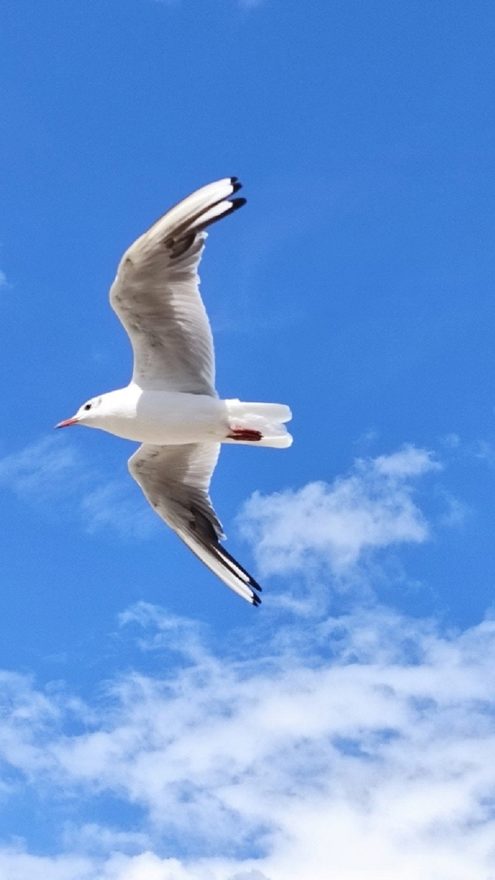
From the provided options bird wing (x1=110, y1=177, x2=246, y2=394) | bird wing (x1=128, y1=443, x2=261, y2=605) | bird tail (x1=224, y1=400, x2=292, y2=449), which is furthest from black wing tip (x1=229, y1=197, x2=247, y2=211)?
bird wing (x1=128, y1=443, x2=261, y2=605)

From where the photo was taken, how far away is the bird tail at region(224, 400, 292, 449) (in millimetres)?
16344

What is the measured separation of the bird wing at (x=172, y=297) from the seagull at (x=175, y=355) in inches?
0.4

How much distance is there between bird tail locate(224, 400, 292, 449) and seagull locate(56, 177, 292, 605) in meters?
0.01

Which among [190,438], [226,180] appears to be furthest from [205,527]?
[226,180]

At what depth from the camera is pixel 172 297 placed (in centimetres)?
1620

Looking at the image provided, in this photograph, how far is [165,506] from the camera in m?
18.3

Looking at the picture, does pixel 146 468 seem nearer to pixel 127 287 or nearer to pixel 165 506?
pixel 165 506

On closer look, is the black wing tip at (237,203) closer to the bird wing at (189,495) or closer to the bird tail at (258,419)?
the bird tail at (258,419)

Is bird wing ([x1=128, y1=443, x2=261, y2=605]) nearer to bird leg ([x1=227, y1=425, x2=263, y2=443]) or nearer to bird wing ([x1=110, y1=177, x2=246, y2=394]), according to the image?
bird wing ([x1=110, y1=177, x2=246, y2=394])

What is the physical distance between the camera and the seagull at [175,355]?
51.1 ft

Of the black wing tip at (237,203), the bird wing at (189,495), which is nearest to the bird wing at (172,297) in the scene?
the black wing tip at (237,203)

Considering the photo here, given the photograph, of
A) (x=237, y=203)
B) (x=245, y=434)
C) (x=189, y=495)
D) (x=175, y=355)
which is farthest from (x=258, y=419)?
(x=237, y=203)

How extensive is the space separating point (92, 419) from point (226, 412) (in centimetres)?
175

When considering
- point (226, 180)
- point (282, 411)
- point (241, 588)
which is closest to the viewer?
point (226, 180)
